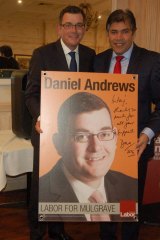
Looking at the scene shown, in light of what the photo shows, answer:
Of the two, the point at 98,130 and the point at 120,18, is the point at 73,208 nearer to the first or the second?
the point at 98,130

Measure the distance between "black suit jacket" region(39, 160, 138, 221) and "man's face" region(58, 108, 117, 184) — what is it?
6 centimetres

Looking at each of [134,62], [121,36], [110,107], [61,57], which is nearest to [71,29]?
[61,57]

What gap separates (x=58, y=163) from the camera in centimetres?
159

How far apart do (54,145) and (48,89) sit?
26 cm

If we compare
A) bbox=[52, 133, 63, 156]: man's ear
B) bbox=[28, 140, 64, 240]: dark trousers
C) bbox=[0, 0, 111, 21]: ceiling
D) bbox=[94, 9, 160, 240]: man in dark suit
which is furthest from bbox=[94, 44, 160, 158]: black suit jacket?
bbox=[0, 0, 111, 21]: ceiling

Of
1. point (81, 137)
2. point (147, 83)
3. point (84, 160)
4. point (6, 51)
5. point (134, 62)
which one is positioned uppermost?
point (6, 51)

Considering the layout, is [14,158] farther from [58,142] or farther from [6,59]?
[6,59]

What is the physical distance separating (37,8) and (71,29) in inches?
283

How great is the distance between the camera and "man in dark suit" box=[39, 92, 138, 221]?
157 centimetres

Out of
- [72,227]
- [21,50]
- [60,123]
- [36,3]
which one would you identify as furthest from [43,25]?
[60,123]

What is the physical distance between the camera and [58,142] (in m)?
1.58

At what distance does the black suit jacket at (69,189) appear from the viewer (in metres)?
1.60

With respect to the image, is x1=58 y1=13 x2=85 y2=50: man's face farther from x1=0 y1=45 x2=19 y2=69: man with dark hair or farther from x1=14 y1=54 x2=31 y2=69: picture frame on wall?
x1=14 y1=54 x2=31 y2=69: picture frame on wall

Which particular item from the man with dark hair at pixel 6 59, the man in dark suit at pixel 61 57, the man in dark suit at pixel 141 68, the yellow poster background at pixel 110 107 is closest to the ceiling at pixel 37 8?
the man with dark hair at pixel 6 59
